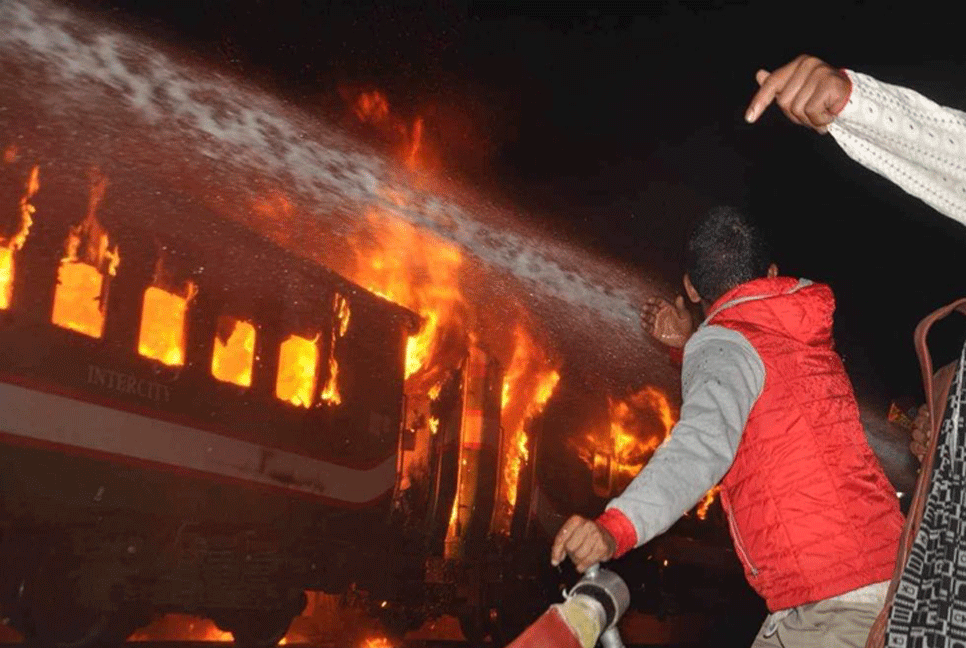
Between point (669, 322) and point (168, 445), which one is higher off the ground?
point (669, 322)

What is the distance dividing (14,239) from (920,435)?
19.8ft

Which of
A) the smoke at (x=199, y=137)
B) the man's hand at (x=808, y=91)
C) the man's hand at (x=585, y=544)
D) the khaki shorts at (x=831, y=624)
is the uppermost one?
the smoke at (x=199, y=137)

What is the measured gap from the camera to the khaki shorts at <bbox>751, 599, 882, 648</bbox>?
2480mm

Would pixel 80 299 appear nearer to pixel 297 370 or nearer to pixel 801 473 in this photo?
pixel 297 370

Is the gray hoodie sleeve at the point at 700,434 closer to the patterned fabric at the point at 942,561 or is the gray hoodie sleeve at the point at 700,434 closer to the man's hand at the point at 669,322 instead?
the patterned fabric at the point at 942,561

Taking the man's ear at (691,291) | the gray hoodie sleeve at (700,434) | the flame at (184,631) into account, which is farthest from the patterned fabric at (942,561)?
the flame at (184,631)

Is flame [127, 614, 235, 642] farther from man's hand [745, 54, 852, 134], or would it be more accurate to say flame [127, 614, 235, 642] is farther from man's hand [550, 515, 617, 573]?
man's hand [745, 54, 852, 134]

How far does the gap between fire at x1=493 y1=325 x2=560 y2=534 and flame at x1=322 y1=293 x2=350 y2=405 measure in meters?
3.11

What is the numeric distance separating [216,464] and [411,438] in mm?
3539

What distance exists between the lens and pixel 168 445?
25.8 ft

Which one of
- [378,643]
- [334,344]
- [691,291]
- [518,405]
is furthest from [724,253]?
[518,405]

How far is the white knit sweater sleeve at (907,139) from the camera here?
1847 millimetres

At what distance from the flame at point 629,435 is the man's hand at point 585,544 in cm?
1055

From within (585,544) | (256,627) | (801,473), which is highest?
(801,473)
